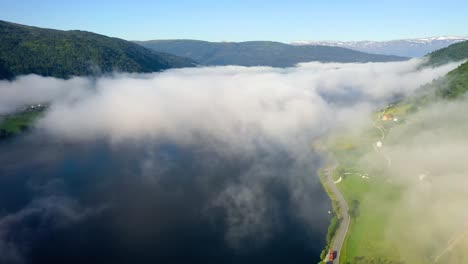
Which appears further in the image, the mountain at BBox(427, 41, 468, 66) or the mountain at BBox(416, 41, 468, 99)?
the mountain at BBox(427, 41, 468, 66)

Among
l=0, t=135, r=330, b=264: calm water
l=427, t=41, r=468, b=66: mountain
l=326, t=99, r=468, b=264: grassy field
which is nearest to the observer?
l=326, t=99, r=468, b=264: grassy field

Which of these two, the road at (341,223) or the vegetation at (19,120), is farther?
the vegetation at (19,120)

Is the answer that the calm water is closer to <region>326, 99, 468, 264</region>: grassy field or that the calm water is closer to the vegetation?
<region>326, 99, 468, 264</region>: grassy field

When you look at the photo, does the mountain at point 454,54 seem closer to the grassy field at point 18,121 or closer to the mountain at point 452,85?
the mountain at point 452,85

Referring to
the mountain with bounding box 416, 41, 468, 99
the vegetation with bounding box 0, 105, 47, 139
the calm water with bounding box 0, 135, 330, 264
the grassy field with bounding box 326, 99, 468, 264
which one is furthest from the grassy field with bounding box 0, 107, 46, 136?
the mountain with bounding box 416, 41, 468, 99

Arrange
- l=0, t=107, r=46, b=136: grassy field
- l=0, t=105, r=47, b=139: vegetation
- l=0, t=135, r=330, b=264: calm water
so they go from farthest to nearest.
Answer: l=0, t=107, r=46, b=136: grassy field
l=0, t=105, r=47, b=139: vegetation
l=0, t=135, r=330, b=264: calm water

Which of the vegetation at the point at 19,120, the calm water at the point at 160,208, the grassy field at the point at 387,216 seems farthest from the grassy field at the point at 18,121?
the grassy field at the point at 387,216

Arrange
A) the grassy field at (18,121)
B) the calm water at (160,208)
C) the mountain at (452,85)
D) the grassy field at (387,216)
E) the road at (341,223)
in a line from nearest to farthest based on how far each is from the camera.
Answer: the grassy field at (387,216) → the road at (341,223) → the calm water at (160,208) → the mountain at (452,85) → the grassy field at (18,121)

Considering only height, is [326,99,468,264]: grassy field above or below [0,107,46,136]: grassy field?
below

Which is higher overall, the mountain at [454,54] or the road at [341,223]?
the mountain at [454,54]

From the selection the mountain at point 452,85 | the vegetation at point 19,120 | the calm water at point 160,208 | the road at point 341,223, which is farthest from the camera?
the vegetation at point 19,120

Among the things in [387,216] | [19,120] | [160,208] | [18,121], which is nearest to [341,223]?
[387,216]
